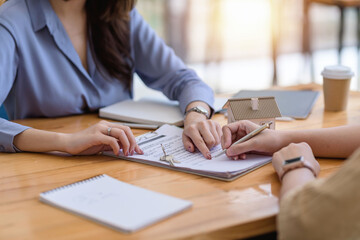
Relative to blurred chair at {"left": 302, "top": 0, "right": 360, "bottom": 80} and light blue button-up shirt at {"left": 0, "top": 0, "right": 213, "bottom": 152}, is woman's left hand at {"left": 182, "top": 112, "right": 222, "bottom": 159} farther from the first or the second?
blurred chair at {"left": 302, "top": 0, "right": 360, "bottom": 80}

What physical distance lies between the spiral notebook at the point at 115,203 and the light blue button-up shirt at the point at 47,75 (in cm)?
61

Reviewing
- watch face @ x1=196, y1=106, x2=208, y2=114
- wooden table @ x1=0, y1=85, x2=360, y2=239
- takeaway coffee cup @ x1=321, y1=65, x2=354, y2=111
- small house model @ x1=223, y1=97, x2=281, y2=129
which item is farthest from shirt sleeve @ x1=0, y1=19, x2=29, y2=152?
takeaway coffee cup @ x1=321, y1=65, x2=354, y2=111

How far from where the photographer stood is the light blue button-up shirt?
1.49 metres

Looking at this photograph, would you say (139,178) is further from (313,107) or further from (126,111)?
(313,107)

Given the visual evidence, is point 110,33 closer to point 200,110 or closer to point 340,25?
point 200,110

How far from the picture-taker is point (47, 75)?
1.57 m

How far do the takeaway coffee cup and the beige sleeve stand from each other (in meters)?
0.82

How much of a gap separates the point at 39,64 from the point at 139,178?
71cm

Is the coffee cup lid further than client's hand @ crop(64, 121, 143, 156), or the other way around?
the coffee cup lid

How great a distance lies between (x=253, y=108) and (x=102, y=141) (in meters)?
0.40

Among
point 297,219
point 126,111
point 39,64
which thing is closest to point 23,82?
point 39,64

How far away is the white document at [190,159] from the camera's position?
104 centimetres

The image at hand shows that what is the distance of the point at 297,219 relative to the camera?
0.77 m

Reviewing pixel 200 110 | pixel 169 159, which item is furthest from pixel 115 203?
pixel 200 110
